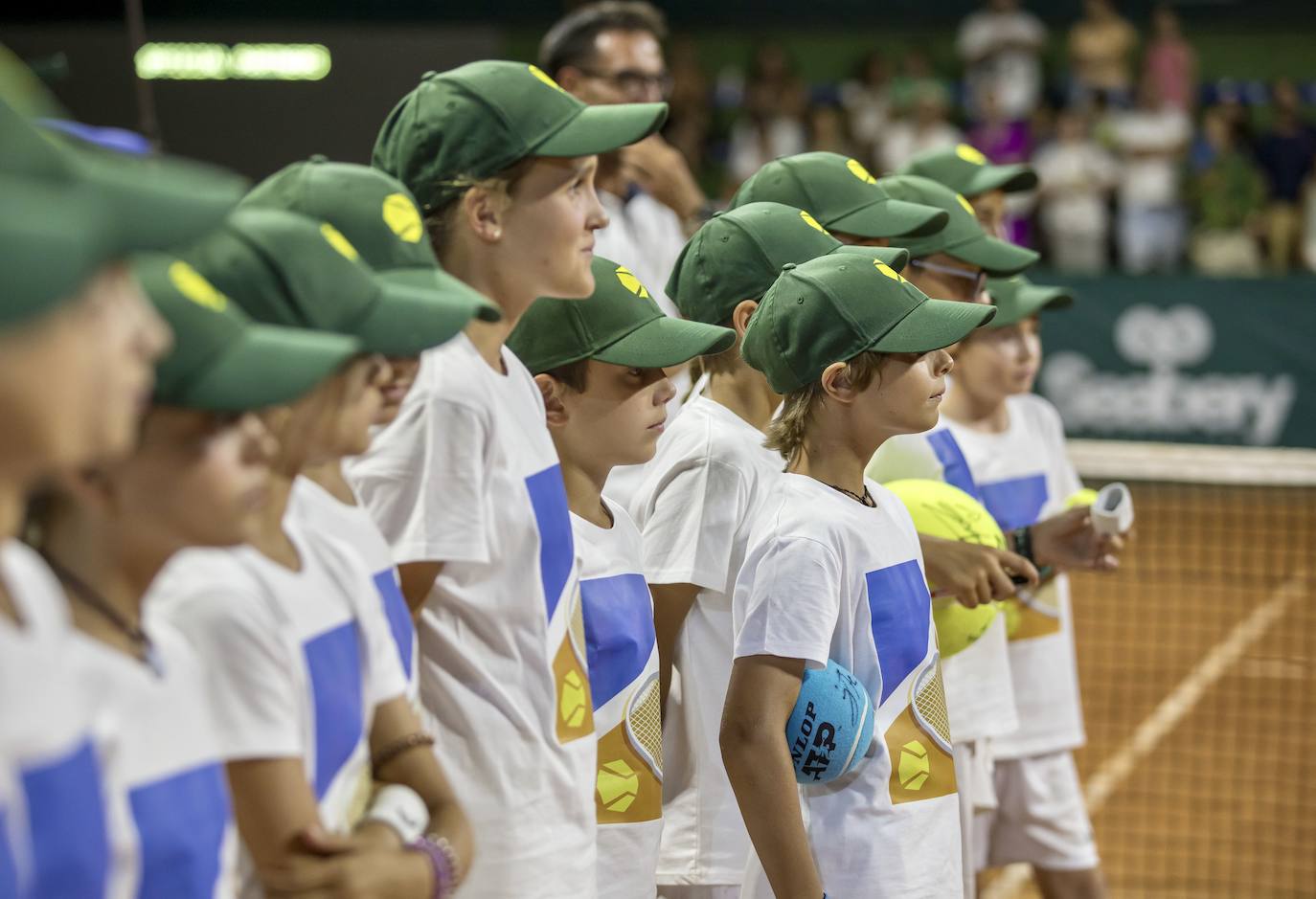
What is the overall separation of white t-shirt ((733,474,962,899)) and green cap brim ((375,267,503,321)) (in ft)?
2.82

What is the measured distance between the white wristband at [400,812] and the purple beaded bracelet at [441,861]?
0.01 meters

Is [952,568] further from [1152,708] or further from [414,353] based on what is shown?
[1152,708]

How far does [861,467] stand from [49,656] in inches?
80.6

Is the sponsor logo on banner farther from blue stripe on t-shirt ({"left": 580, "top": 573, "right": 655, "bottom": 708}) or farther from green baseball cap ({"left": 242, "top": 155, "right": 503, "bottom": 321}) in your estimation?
green baseball cap ({"left": 242, "top": 155, "right": 503, "bottom": 321})

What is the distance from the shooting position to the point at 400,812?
219 cm

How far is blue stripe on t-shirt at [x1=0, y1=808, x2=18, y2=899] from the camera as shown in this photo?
1.47 m

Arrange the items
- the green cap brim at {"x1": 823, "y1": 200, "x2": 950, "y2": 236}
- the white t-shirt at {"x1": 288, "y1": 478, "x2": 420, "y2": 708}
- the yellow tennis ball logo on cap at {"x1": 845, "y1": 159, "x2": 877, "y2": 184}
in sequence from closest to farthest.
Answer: the white t-shirt at {"x1": 288, "y1": 478, "x2": 420, "y2": 708}, the green cap brim at {"x1": 823, "y1": 200, "x2": 950, "y2": 236}, the yellow tennis ball logo on cap at {"x1": 845, "y1": 159, "x2": 877, "y2": 184}

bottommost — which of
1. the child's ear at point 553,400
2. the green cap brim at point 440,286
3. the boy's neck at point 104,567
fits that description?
the child's ear at point 553,400

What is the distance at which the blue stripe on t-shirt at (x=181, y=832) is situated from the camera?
1.76m

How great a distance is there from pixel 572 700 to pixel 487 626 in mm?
228

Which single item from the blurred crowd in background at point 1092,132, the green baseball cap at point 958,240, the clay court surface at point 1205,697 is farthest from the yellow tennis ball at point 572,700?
the blurred crowd in background at point 1092,132

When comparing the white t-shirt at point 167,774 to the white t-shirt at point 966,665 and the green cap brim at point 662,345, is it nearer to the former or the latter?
the green cap brim at point 662,345

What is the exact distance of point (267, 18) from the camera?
1759cm

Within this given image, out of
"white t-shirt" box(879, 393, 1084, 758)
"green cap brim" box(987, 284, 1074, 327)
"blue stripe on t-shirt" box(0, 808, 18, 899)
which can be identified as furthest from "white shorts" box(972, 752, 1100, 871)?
"blue stripe on t-shirt" box(0, 808, 18, 899)
